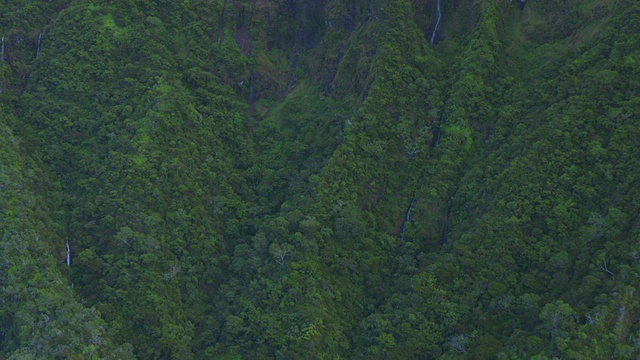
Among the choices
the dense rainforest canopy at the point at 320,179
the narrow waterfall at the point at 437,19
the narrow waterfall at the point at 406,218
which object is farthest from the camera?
the narrow waterfall at the point at 437,19

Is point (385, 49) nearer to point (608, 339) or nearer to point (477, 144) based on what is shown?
point (477, 144)

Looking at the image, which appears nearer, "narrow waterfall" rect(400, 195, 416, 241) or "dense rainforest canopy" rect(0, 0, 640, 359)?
"dense rainforest canopy" rect(0, 0, 640, 359)

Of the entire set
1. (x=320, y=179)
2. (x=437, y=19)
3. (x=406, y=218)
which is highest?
(x=437, y=19)

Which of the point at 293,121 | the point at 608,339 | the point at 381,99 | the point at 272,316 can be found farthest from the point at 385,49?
the point at 608,339

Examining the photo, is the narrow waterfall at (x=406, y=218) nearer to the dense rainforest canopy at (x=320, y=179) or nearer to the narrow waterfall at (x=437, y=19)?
the dense rainforest canopy at (x=320, y=179)

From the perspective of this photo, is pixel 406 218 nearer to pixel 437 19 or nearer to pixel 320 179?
pixel 320 179

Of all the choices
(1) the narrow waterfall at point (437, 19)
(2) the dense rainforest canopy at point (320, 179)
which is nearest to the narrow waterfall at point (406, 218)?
(2) the dense rainforest canopy at point (320, 179)

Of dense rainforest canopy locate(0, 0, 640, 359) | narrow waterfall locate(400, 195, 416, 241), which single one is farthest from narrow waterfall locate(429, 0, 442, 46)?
narrow waterfall locate(400, 195, 416, 241)

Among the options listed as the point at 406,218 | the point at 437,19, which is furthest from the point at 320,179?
the point at 437,19

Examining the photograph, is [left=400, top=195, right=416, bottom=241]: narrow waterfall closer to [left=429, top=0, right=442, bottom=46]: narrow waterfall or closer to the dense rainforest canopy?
the dense rainforest canopy
